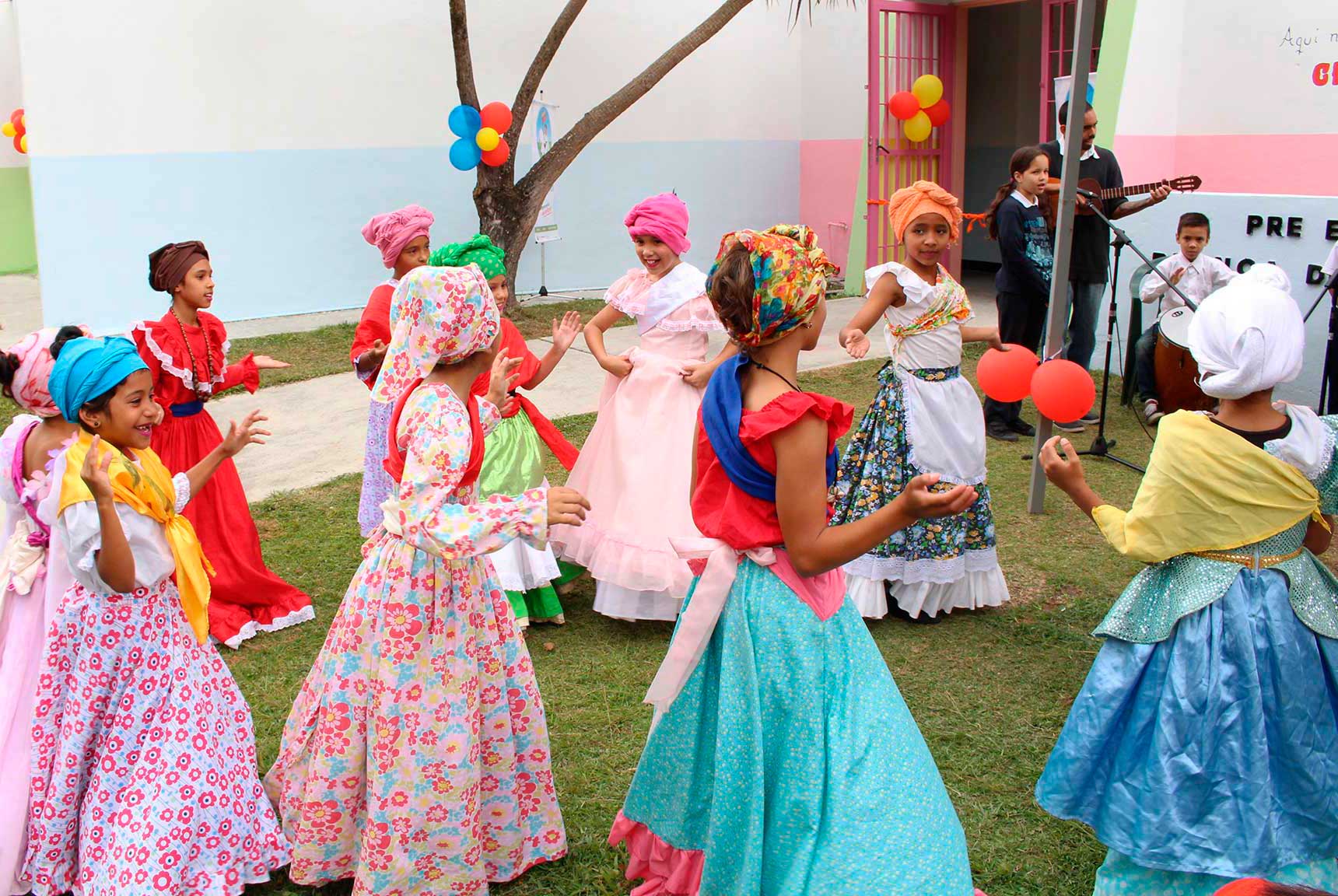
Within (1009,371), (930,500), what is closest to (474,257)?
(1009,371)

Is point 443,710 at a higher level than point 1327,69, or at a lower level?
lower

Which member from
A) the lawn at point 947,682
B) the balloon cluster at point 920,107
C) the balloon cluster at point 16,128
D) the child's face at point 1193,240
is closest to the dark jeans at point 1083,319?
the child's face at point 1193,240

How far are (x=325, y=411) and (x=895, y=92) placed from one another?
22.3 feet

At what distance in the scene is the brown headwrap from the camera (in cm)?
496

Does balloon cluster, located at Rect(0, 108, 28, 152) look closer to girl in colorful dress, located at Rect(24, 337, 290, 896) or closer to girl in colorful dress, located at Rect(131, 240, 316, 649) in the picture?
girl in colorful dress, located at Rect(131, 240, 316, 649)

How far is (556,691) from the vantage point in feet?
15.1

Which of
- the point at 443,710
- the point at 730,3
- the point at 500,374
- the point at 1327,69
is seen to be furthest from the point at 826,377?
the point at 443,710

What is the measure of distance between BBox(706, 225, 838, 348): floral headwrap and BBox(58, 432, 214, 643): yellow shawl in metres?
1.60

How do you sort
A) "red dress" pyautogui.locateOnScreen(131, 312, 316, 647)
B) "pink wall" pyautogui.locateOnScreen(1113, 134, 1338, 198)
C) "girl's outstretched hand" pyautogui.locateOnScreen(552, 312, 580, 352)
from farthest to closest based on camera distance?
"pink wall" pyautogui.locateOnScreen(1113, 134, 1338, 198) → "red dress" pyautogui.locateOnScreen(131, 312, 316, 647) → "girl's outstretched hand" pyautogui.locateOnScreen(552, 312, 580, 352)

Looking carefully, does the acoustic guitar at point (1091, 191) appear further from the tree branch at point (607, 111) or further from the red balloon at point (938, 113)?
the red balloon at point (938, 113)

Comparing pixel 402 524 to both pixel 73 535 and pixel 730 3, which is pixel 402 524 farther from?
pixel 730 3

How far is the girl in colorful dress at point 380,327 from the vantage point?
5.12 meters

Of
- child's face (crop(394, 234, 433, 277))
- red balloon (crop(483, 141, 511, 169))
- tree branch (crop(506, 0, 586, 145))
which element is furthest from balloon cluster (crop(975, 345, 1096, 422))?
tree branch (crop(506, 0, 586, 145))

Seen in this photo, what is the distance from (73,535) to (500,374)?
1272mm
